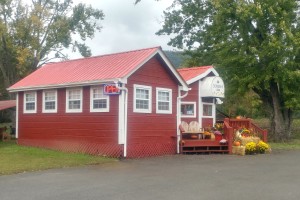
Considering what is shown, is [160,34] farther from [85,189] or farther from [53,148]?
[85,189]

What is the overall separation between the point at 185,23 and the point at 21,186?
29.3m

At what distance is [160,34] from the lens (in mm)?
39156

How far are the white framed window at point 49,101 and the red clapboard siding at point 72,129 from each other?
0.24 meters

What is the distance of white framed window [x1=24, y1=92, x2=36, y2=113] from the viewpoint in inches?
848

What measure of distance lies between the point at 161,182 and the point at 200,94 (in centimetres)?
1273

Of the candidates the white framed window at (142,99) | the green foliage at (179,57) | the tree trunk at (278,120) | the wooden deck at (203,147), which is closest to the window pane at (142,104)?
the white framed window at (142,99)

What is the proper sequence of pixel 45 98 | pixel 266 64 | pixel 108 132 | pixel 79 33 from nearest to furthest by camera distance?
pixel 108 132
pixel 45 98
pixel 266 64
pixel 79 33

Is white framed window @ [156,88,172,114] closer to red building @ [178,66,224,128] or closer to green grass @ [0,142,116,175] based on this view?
red building @ [178,66,224,128]

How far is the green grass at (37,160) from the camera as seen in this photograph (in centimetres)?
1398

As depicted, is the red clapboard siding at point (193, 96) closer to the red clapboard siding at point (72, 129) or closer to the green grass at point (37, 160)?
the red clapboard siding at point (72, 129)

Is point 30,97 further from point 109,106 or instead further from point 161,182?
point 161,182

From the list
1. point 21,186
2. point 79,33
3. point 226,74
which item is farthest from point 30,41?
point 21,186

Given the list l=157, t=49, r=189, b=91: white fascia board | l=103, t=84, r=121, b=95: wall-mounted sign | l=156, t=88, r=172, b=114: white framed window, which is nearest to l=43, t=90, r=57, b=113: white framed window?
l=103, t=84, r=121, b=95: wall-mounted sign

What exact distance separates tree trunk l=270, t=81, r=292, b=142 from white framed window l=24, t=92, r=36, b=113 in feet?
55.3
